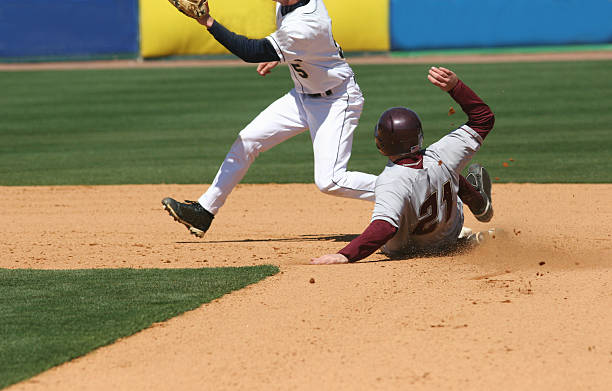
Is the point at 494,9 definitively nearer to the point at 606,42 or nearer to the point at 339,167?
the point at 606,42

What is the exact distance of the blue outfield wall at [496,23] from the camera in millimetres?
20719

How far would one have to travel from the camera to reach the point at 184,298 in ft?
16.2

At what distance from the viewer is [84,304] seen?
485 cm

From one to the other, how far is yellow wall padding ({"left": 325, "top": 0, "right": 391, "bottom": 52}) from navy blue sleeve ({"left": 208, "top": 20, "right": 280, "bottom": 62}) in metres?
14.6

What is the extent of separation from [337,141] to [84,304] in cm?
212

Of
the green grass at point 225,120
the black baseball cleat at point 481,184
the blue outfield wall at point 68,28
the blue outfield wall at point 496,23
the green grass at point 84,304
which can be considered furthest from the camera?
the blue outfield wall at point 68,28

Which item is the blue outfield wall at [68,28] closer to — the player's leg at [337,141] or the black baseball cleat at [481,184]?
the player's leg at [337,141]

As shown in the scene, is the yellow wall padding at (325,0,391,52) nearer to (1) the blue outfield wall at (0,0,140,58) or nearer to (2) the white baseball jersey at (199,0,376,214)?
(1) the blue outfield wall at (0,0,140,58)

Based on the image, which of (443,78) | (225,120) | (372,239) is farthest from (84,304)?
(225,120)

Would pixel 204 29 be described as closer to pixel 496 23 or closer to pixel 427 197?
pixel 496 23

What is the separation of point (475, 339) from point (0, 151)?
352 inches

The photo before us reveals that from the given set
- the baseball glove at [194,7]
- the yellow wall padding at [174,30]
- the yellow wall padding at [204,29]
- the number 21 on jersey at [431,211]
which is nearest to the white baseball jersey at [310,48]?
the baseball glove at [194,7]

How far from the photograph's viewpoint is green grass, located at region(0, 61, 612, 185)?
9945 millimetres

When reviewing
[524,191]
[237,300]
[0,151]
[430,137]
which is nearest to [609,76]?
[430,137]
